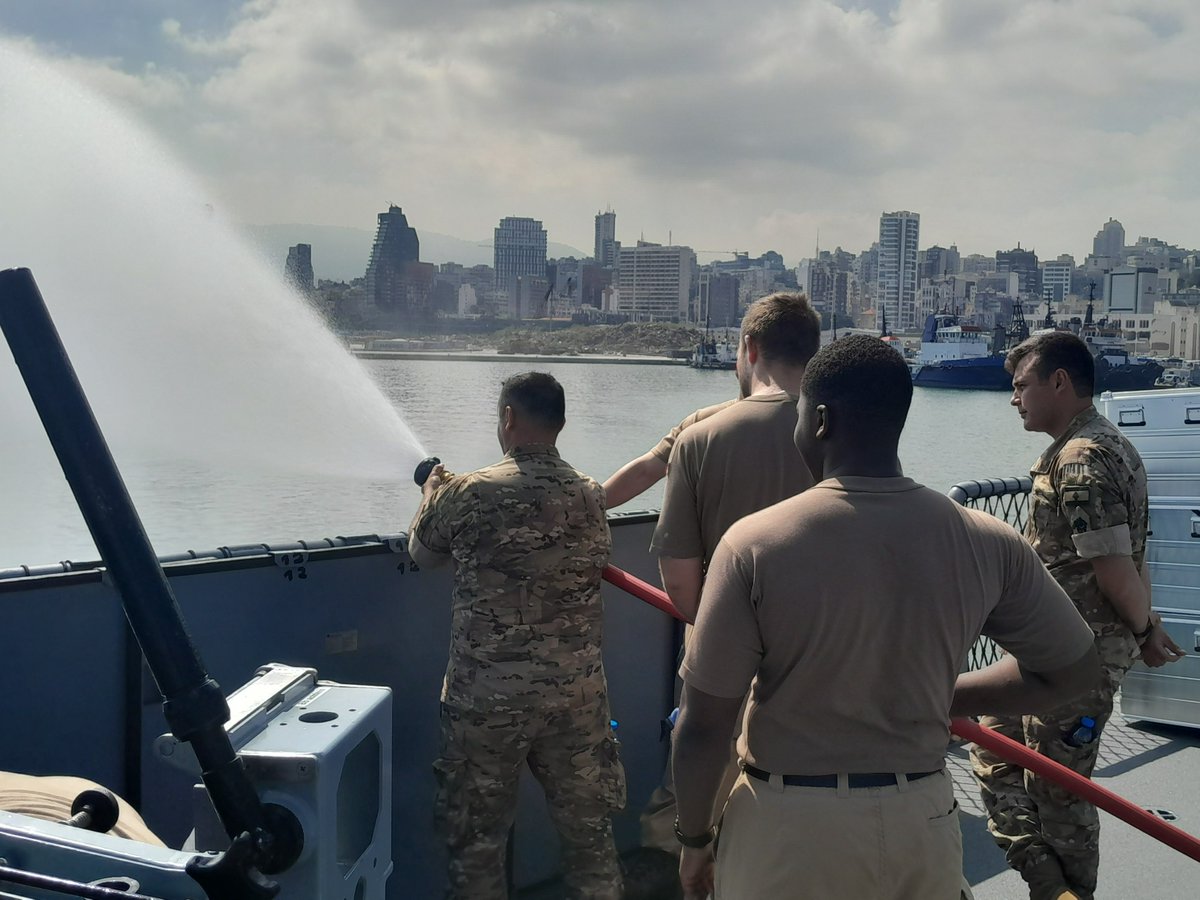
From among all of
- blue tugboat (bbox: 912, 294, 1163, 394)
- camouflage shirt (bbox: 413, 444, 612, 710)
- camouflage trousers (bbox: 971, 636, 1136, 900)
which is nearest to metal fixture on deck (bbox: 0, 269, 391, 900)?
camouflage shirt (bbox: 413, 444, 612, 710)

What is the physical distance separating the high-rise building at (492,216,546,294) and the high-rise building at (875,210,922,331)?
4356 centimetres

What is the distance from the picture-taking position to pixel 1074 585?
3592mm

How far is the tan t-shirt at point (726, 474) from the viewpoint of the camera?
3004 mm

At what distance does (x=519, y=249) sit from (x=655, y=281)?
15005 millimetres

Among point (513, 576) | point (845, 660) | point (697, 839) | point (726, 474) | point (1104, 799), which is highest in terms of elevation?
point (726, 474)

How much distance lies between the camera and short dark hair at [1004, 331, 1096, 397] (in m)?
3.70

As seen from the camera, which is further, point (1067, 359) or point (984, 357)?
point (984, 357)

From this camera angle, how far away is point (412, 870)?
352cm

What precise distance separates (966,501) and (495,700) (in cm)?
316

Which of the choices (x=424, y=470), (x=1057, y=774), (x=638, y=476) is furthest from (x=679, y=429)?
(x=1057, y=774)

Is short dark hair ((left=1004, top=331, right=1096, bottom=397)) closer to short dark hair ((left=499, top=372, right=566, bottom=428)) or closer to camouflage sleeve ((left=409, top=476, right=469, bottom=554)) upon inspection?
short dark hair ((left=499, top=372, right=566, bottom=428))

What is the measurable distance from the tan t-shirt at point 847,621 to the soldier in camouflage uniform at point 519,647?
1.18 metres

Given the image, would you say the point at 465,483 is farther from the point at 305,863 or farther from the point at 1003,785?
the point at 1003,785

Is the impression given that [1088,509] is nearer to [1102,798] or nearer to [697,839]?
[1102,798]
